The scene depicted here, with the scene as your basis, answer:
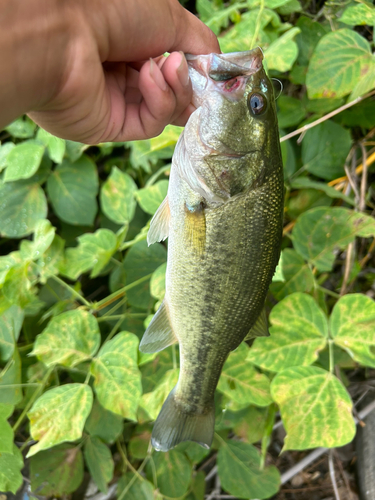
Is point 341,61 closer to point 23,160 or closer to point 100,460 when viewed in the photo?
point 23,160

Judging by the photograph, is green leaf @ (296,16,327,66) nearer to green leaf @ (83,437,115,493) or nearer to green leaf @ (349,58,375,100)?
green leaf @ (349,58,375,100)

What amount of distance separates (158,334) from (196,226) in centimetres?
45

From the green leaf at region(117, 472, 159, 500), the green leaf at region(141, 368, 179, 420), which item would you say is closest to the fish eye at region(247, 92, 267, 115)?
the green leaf at region(141, 368, 179, 420)

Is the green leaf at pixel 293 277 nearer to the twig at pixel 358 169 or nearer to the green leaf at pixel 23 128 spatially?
the twig at pixel 358 169

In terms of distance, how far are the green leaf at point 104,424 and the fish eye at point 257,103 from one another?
1536 millimetres

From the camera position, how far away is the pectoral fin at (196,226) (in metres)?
1.01

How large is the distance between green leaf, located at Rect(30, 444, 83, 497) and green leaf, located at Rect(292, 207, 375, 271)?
157 cm

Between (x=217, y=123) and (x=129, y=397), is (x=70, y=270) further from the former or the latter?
(x=217, y=123)

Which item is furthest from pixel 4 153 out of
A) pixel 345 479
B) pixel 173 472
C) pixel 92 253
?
pixel 345 479

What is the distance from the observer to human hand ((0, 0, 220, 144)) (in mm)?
795

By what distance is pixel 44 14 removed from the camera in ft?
2.43

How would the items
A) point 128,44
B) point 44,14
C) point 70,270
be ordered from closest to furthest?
point 44,14, point 128,44, point 70,270

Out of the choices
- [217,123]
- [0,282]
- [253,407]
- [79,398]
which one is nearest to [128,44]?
[217,123]

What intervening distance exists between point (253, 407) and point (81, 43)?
1755 millimetres
